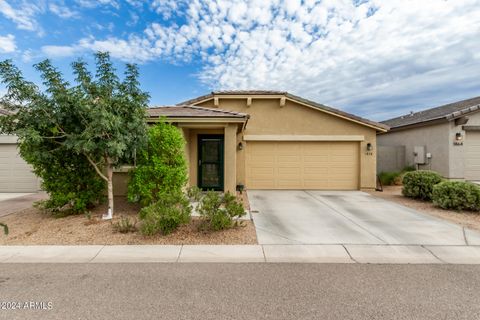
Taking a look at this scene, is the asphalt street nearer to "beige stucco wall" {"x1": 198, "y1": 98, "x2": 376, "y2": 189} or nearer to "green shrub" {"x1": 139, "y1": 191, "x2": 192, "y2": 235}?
"green shrub" {"x1": 139, "y1": 191, "x2": 192, "y2": 235}

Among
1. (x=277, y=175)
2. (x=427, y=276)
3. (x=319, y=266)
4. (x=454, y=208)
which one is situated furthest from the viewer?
(x=277, y=175)

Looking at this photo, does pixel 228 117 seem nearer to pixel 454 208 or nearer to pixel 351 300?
pixel 351 300

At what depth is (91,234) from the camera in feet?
17.0

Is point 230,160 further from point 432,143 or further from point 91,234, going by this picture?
point 432,143

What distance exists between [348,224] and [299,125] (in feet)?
21.0

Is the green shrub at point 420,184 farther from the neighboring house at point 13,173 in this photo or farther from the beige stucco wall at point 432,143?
the neighboring house at point 13,173

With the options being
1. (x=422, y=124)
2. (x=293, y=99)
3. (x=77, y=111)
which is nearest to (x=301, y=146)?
(x=293, y=99)

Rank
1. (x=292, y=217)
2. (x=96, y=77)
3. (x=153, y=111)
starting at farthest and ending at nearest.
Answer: (x=153, y=111) → (x=292, y=217) → (x=96, y=77)

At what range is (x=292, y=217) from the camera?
6684mm

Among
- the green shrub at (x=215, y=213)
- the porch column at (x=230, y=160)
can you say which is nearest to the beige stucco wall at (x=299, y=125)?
the porch column at (x=230, y=160)

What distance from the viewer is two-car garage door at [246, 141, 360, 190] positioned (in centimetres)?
1139

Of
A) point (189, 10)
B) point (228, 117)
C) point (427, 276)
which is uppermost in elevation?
point (189, 10)

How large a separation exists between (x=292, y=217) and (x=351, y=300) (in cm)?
375

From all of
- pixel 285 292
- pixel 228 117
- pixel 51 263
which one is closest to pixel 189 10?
pixel 228 117
